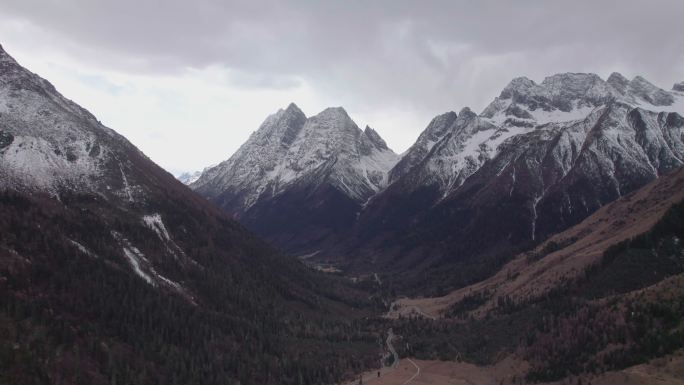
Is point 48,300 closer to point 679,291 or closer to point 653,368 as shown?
point 653,368

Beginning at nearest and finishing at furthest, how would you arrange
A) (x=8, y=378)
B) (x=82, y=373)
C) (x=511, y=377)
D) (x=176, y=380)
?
(x=8, y=378), (x=82, y=373), (x=176, y=380), (x=511, y=377)

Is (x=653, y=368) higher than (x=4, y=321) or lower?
higher

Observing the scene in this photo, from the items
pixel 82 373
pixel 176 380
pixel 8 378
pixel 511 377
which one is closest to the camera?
pixel 8 378

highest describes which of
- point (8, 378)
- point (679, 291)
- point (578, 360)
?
point (679, 291)

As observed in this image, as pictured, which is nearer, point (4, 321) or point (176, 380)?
point (4, 321)

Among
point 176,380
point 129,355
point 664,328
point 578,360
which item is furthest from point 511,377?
point 129,355

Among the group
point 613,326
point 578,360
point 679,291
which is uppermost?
point 679,291

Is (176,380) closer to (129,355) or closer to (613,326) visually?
(129,355)

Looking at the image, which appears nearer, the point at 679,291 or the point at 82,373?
the point at 82,373

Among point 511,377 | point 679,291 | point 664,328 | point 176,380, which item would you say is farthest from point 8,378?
point 679,291
